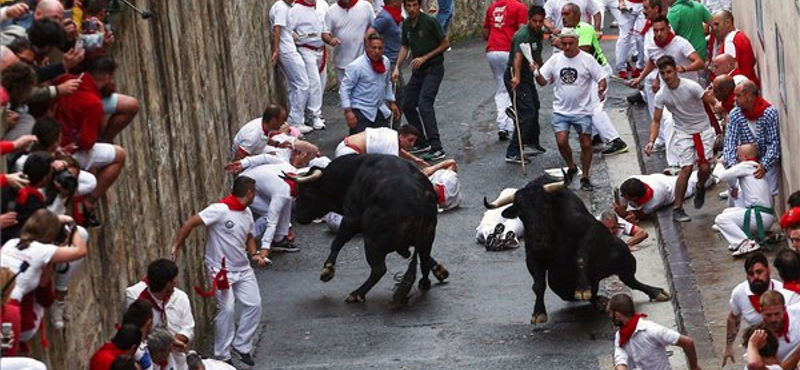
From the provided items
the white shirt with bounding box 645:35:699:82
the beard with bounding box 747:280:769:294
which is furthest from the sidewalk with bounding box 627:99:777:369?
the beard with bounding box 747:280:769:294

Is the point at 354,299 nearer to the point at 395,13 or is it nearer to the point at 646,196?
the point at 646,196

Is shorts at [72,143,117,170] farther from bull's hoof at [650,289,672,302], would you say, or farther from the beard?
bull's hoof at [650,289,672,302]

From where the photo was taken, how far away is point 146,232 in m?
16.1

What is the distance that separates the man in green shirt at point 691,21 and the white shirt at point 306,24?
3935 mm

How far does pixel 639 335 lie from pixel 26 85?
187 inches

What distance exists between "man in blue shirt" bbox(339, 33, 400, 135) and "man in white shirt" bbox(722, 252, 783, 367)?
780cm

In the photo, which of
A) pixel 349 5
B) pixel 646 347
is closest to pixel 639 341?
pixel 646 347

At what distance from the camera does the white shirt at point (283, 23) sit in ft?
75.4

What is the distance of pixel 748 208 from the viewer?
59.0 feet

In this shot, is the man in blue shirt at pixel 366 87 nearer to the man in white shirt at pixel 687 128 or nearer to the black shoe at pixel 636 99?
the black shoe at pixel 636 99

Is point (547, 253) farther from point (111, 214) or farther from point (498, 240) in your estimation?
point (111, 214)

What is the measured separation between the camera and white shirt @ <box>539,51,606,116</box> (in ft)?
68.9

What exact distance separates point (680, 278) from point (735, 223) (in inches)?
29.1

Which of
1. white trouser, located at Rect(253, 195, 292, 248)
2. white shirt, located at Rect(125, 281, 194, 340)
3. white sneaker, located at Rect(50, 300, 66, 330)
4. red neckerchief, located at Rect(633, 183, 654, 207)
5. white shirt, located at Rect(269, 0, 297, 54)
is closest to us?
white sneaker, located at Rect(50, 300, 66, 330)
